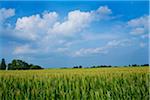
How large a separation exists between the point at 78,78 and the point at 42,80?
0.85m

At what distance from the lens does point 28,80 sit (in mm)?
6406

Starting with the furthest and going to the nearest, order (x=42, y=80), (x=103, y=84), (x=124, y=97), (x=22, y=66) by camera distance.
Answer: (x=22, y=66), (x=42, y=80), (x=103, y=84), (x=124, y=97)

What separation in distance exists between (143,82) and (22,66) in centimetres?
1092

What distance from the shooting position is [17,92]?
5.29 m

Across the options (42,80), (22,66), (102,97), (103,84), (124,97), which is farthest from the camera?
(22,66)

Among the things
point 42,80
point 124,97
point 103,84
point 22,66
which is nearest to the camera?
point 124,97

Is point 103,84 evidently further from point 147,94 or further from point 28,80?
point 28,80

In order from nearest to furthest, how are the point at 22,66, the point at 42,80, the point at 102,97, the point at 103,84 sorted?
the point at 102,97 < the point at 103,84 < the point at 42,80 < the point at 22,66

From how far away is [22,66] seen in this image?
16.4 metres

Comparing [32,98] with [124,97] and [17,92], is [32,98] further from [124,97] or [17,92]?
[124,97]

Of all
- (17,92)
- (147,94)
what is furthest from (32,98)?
(147,94)

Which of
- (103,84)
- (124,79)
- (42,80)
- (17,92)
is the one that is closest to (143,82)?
(124,79)

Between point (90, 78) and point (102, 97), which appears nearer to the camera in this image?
point (102, 97)

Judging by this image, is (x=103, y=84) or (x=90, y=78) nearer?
(x=103, y=84)
